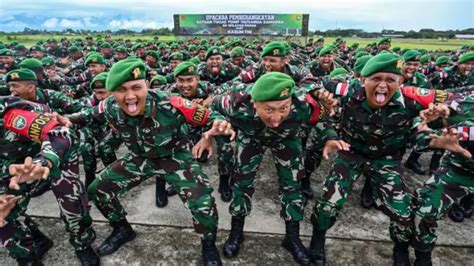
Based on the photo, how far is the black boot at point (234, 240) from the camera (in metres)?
3.13

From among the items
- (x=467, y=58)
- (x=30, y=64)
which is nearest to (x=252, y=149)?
(x=30, y=64)

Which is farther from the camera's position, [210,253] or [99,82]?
[99,82]

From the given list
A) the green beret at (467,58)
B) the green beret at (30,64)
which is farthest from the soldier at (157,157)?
the green beret at (467,58)

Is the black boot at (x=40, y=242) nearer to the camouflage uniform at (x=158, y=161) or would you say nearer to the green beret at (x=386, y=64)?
the camouflage uniform at (x=158, y=161)

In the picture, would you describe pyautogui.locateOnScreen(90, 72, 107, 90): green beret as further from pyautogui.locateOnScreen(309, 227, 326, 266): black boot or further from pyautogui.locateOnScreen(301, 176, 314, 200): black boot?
pyautogui.locateOnScreen(309, 227, 326, 266): black boot

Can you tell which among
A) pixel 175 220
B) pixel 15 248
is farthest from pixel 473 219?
pixel 15 248

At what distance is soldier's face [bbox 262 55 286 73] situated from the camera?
186 inches

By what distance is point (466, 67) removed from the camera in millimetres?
5746

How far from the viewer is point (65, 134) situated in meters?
2.67

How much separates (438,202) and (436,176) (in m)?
0.27

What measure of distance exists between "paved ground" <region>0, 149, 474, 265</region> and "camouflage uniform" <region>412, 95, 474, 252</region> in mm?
593

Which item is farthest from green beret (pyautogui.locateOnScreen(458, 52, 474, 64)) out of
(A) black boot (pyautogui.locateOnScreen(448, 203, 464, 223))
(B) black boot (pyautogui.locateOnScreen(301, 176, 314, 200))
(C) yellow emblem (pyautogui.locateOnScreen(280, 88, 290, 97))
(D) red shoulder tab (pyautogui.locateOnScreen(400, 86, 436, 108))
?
(C) yellow emblem (pyautogui.locateOnScreen(280, 88, 290, 97))

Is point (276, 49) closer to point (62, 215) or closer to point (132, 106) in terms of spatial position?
point (132, 106)

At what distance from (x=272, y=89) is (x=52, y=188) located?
2188mm
